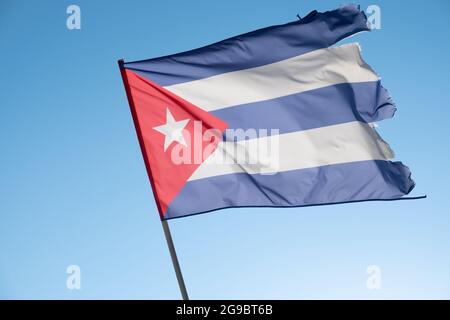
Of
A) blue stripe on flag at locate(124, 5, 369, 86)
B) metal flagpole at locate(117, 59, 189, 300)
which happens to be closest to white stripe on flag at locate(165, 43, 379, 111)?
blue stripe on flag at locate(124, 5, 369, 86)

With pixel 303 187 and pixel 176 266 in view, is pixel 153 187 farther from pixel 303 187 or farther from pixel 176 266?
pixel 303 187

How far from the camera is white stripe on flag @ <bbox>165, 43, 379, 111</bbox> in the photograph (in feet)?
32.3

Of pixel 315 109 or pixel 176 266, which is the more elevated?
pixel 315 109

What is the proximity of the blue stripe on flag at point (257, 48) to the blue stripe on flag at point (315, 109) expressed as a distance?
75 centimetres

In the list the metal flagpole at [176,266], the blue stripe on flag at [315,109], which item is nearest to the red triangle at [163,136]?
the blue stripe on flag at [315,109]

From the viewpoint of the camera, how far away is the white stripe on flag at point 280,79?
32.3ft

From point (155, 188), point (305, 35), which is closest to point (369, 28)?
point (305, 35)

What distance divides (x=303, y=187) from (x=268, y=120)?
1369mm

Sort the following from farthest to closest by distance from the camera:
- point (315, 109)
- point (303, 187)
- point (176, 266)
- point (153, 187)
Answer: point (315, 109)
point (303, 187)
point (153, 187)
point (176, 266)

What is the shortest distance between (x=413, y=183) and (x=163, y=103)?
14.3 feet

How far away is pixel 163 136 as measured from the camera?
9391mm

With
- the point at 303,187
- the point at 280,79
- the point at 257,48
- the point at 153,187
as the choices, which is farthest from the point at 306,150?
the point at 153,187
